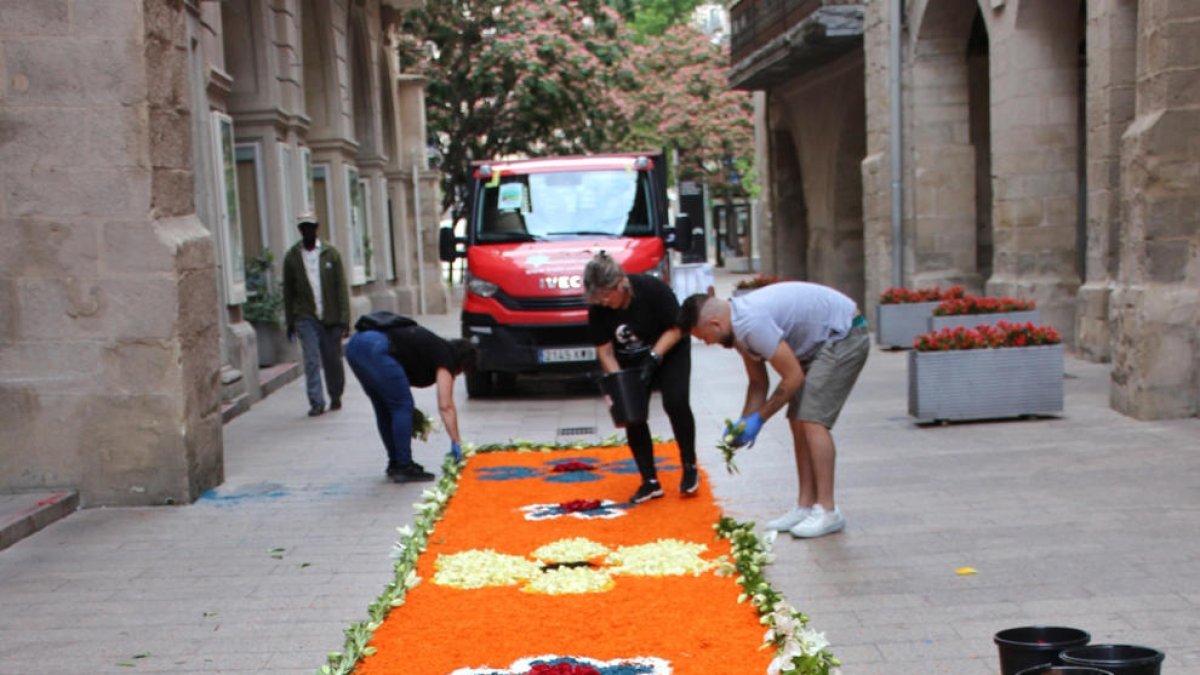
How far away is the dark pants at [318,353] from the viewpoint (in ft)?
40.8

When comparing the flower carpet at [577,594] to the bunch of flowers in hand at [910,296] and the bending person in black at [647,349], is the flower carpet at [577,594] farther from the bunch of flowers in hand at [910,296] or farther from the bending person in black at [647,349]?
the bunch of flowers in hand at [910,296]

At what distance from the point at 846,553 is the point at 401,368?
3590 millimetres

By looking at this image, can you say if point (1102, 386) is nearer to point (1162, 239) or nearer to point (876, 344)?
point (1162, 239)

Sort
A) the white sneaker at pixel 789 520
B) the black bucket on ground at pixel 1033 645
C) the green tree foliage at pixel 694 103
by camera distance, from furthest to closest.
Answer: the green tree foliage at pixel 694 103, the white sneaker at pixel 789 520, the black bucket on ground at pixel 1033 645

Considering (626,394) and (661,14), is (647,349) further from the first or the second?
(661,14)

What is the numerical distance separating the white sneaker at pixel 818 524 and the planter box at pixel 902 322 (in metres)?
10.2

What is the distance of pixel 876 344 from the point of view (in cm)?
1794

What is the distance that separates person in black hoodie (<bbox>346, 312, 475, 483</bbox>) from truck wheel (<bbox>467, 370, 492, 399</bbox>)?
5005 mm

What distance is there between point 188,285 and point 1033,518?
17.9 feet

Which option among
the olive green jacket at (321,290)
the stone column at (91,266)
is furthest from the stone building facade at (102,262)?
the olive green jacket at (321,290)

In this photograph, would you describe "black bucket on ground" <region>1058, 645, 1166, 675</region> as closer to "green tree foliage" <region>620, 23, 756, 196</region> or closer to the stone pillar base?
the stone pillar base

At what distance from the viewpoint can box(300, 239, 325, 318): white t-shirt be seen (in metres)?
12.4

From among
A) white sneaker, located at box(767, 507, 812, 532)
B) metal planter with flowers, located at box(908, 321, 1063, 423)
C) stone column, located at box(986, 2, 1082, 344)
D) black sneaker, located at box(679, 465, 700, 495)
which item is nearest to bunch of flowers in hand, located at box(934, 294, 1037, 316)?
stone column, located at box(986, 2, 1082, 344)

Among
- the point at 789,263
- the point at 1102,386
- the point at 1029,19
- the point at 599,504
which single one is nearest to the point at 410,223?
the point at 789,263
